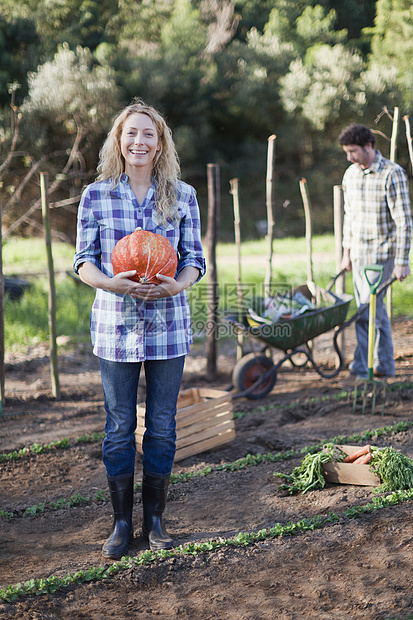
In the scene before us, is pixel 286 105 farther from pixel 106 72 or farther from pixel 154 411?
pixel 154 411

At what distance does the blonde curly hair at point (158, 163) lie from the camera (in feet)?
7.83

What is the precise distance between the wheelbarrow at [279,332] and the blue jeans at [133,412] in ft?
7.12

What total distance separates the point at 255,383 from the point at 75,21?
15.3 m

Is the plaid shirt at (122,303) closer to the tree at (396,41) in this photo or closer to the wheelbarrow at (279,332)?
the wheelbarrow at (279,332)

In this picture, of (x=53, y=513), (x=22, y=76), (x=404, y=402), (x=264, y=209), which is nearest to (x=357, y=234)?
(x=404, y=402)

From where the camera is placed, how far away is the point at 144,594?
226 centimetres

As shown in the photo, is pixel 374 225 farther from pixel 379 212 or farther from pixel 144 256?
pixel 144 256

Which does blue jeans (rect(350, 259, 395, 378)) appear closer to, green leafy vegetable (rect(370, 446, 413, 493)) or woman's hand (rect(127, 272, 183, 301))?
green leafy vegetable (rect(370, 446, 413, 493))

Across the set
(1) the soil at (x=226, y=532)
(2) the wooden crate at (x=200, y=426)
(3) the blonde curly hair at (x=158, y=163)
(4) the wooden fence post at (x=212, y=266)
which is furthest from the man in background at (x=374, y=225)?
(3) the blonde curly hair at (x=158, y=163)

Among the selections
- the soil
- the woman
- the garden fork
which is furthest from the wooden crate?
the woman

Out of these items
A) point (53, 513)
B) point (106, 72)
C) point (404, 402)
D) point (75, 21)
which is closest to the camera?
point (53, 513)

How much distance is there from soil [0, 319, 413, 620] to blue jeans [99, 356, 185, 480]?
15.4 inches

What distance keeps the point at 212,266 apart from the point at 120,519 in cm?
304

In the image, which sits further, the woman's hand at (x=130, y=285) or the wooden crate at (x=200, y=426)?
the wooden crate at (x=200, y=426)
